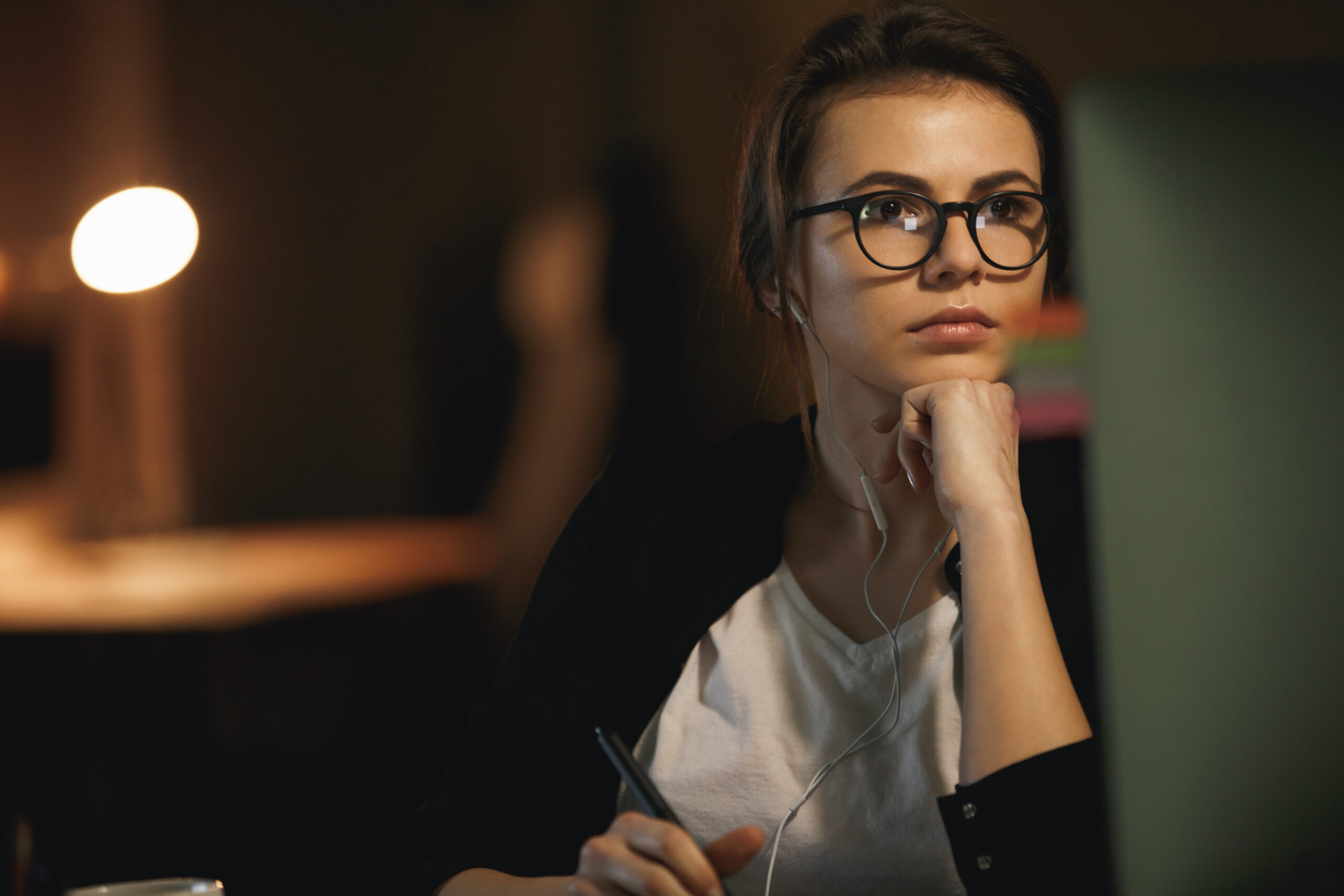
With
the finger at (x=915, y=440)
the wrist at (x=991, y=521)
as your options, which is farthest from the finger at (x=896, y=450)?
the wrist at (x=991, y=521)

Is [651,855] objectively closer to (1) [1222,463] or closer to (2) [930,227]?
(1) [1222,463]

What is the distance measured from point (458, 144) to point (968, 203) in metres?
0.73

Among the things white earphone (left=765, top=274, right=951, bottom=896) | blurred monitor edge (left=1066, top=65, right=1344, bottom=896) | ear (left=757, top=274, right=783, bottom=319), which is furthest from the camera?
ear (left=757, top=274, right=783, bottom=319)

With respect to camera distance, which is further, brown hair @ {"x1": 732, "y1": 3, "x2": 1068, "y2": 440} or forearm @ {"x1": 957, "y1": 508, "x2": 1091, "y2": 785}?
brown hair @ {"x1": 732, "y1": 3, "x2": 1068, "y2": 440}

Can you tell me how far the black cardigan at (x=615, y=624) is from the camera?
2.99 feet

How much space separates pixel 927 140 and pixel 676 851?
0.70 meters

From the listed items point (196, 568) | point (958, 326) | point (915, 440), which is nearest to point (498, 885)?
point (915, 440)

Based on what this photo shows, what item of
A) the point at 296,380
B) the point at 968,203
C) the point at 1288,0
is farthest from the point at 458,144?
the point at 1288,0

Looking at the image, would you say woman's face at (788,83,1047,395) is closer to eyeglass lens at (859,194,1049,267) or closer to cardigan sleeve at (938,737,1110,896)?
eyeglass lens at (859,194,1049,267)

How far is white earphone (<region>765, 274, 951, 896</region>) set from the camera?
879 mm

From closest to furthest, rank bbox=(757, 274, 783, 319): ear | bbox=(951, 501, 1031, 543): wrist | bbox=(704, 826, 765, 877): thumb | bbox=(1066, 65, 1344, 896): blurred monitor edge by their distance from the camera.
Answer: bbox=(1066, 65, 1344, 896): blurred monitor edge
bbox=(704, 826, 765, 877): thumb
bbox=(951, 501, 1031, 543): wrist
bbox=(757, 274, 783, 319): ear

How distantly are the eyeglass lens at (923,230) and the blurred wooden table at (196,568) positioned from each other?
2.32ft

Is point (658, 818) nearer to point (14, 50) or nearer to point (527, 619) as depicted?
point (527, 619)

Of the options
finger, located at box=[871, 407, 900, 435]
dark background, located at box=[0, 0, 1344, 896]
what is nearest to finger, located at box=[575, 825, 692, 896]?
finger, located at box=[871, 407, 900, 435]
